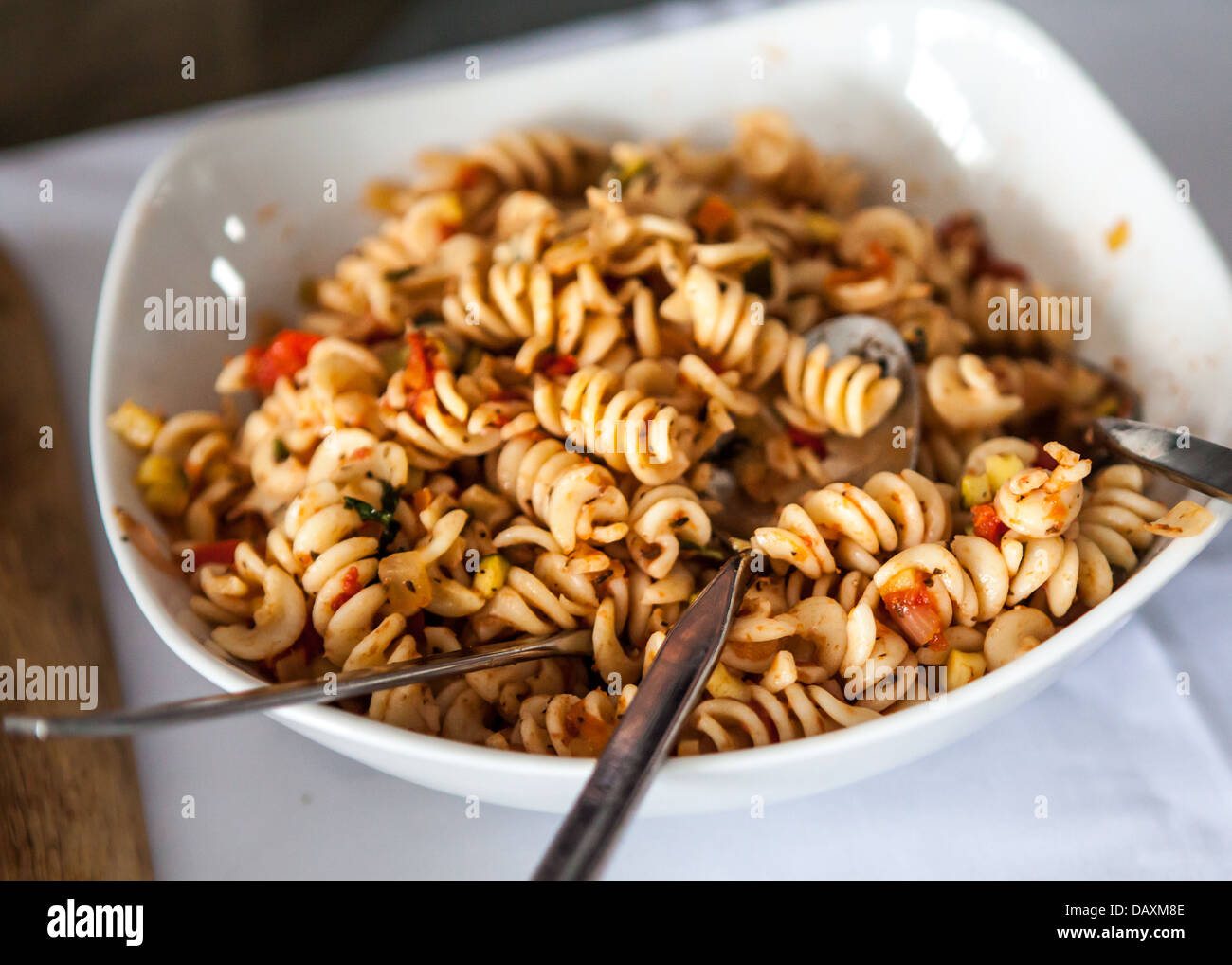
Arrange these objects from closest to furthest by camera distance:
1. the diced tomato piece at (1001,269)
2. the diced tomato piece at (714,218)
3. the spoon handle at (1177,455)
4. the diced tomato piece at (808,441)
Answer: the spoon handle at (1177,455) < the diced tomato piece at (808,441) < the diced tomato piece at (714,218) < the diced tomato piece at (1001,269)

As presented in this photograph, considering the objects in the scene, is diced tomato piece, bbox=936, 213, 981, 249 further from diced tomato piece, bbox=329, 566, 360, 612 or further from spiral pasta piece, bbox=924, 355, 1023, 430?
diced tomato piece, bbox=329, 566, 360, 612

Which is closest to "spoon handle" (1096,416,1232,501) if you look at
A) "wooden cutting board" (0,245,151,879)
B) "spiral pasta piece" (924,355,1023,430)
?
"spiral pasta piece" (924,355,1023,430)

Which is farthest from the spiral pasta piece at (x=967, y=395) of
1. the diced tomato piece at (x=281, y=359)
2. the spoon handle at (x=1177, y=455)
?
the diced tomato piece at (x=281, y=359)

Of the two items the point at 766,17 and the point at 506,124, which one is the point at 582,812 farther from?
the point at 766,17

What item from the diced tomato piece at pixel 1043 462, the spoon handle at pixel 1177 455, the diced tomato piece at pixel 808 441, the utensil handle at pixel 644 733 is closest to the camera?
the utensil handle at pixel 644 733

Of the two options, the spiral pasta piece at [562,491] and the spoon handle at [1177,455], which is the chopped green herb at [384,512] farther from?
the spoon handle at [1177,455]

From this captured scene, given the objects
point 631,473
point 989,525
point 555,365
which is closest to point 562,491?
point 631,473
